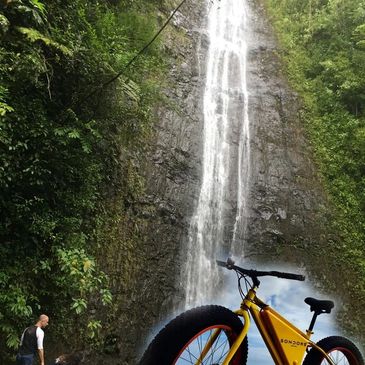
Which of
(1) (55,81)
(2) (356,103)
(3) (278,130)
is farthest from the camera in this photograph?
(2) (356,103)

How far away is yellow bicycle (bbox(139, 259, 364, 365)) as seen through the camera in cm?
175

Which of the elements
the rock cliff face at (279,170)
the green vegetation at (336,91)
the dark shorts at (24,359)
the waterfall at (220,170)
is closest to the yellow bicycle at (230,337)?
the dark shorts at (24,359)

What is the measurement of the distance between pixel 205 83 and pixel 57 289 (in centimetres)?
878

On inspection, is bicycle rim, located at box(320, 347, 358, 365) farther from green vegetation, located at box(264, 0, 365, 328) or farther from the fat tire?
green vegetation, located at box(264, 0, 365, 328)

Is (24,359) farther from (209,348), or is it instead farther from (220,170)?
(220,170)

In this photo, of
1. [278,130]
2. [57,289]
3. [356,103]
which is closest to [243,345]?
[57,289]

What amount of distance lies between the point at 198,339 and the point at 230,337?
0.70 feet

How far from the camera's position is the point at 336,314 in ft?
31.7

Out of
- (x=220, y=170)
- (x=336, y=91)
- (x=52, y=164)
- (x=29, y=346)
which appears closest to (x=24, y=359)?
(x=29, y=346)

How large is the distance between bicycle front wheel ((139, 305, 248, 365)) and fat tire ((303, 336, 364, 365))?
0.52 meters

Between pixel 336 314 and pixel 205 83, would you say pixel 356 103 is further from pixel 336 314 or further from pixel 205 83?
pixel 336 314

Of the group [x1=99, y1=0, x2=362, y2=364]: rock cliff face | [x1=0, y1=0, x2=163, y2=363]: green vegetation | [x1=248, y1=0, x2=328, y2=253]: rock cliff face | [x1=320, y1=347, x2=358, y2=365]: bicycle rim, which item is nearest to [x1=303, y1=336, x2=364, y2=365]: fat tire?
[x1=320, y1=347, x2=358, y2=365]: bicycle rim

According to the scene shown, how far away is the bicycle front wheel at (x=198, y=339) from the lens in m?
1.74

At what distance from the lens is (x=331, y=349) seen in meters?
2.51
